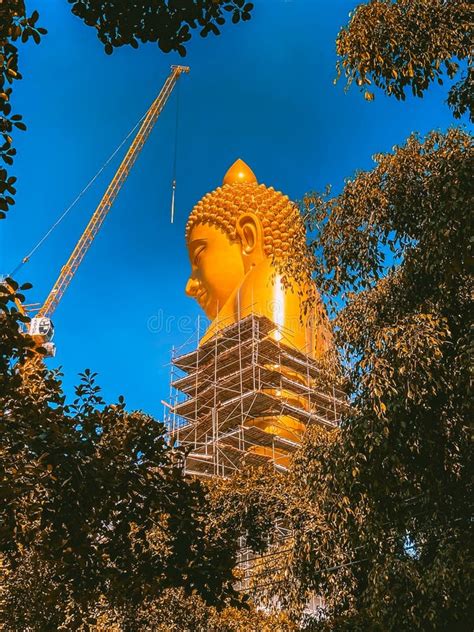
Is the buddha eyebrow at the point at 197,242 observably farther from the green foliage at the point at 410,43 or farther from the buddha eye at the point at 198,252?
the green foliage at the point at 410,43

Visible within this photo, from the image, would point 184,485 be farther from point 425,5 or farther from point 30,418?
point 425,5

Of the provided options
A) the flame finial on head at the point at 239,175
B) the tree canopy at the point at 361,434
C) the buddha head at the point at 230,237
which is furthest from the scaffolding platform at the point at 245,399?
the tree canopy at the point at 361,434

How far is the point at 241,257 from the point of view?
2742 centimetres

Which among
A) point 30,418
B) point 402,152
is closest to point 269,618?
point 402,152

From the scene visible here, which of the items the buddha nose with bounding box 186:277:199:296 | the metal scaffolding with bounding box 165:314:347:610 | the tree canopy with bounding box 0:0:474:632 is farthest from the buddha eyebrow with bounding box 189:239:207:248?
the tree canopy with bounding box 0:0:474:632

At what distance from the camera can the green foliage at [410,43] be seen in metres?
7.09

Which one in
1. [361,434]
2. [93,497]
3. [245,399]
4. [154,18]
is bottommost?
[93,497]

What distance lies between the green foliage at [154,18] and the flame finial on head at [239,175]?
2504cm

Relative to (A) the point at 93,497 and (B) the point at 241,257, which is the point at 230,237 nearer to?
(B) the point at 241,257

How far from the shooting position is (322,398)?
82.0 ft

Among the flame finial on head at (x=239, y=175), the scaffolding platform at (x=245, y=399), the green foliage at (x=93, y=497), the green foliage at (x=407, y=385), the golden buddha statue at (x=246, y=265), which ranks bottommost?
the green foliage at (x=93, y=497)

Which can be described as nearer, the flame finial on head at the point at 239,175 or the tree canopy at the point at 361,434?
the tree canopy at the point at 361,434

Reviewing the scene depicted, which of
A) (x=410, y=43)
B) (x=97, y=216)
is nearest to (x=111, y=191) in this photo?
(x=97, y=216)

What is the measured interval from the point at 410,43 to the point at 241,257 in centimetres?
2034
